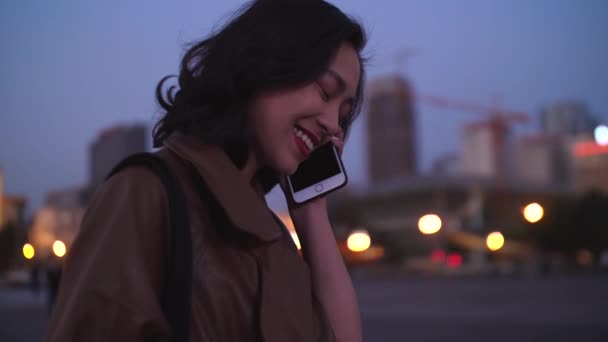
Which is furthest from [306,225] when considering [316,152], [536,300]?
[536,300]

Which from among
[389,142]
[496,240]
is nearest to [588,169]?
[389,142]

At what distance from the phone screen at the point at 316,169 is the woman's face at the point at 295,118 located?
297mm

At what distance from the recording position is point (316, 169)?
1.71 m

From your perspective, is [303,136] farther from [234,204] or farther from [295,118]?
[234,204]

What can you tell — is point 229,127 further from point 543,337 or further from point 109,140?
point 109,140

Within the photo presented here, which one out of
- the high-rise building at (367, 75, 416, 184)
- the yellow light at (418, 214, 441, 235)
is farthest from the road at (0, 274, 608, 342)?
the high-rise building at (367, 75, 416, 184)

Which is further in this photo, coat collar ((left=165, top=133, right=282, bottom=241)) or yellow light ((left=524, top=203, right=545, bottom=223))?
yellow light ((left=524, top=203, right=545, bottom=223))

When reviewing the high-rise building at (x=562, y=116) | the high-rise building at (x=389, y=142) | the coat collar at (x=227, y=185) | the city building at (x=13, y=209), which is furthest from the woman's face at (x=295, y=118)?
the high-rise building at (x=389, y=142)

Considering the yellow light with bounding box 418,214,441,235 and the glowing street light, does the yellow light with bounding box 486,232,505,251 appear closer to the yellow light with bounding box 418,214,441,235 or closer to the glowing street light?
the yellow light with bounding box 418,214,441,235

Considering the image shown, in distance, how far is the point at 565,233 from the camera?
2288 inches

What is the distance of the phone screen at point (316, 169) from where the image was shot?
1683mm

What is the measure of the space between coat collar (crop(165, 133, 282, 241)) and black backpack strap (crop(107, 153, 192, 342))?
0.08 meters

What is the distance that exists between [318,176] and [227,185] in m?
0.58

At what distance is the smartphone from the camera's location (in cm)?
167
